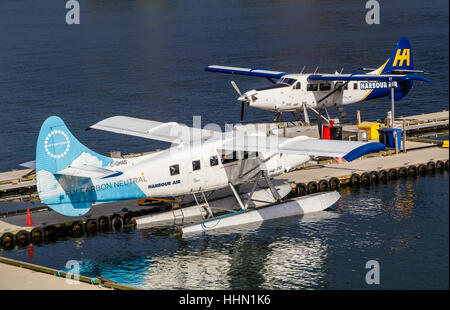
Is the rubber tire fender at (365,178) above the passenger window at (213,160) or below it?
below

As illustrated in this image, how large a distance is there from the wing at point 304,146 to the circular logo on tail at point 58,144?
660 cm

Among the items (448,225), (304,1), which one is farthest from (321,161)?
(304,1)

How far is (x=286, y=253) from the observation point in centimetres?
3111

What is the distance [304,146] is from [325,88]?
18.4 meters

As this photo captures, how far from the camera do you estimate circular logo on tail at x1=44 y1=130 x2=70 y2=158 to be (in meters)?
30.7

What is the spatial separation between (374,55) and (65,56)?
140ft

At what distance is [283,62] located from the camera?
95.8 meters

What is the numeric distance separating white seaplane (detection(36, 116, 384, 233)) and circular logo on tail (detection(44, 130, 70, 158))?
4 cm

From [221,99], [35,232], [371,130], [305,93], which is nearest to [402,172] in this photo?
[371,130]

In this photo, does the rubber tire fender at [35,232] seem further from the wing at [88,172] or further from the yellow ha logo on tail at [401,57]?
the yellow ha logo on tail at [401,57]

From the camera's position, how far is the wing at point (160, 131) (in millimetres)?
35000

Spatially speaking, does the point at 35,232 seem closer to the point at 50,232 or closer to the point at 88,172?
the point at 50,232

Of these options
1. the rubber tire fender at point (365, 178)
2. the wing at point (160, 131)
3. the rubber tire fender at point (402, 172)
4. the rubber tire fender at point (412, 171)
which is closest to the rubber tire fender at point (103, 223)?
the wing at point (160, 131)
